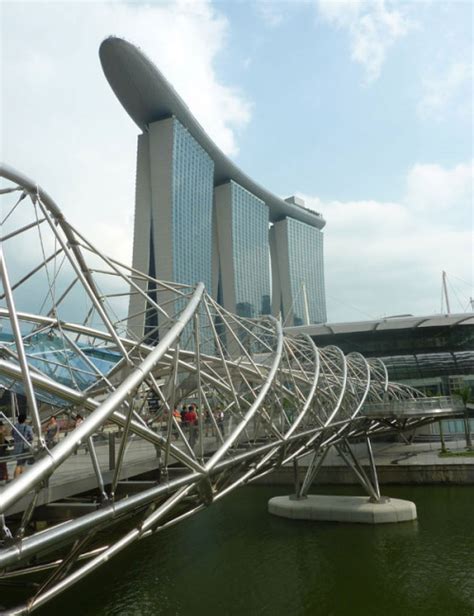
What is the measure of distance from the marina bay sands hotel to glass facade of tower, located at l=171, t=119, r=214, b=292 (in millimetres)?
192

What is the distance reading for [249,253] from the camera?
141m

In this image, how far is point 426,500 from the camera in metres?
32.4

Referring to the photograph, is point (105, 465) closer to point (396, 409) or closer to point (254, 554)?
point (254, 554)

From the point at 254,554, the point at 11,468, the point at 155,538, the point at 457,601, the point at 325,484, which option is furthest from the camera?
the point at 325,484

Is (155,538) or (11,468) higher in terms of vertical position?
(11,468)

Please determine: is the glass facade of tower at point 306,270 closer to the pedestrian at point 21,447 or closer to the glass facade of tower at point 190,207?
the glass facade of tower at point 190,207

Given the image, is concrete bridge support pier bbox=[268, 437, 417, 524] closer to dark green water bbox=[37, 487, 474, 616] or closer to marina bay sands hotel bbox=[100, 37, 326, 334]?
dark green water bbox=[37, 487, 474, 616]

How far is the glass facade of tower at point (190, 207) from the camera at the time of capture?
103 m

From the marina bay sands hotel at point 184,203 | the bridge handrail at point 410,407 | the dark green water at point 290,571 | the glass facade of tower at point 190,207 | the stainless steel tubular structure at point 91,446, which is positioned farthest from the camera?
the glass facade of tower at point 190,207

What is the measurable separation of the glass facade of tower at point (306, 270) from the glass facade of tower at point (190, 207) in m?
55.4

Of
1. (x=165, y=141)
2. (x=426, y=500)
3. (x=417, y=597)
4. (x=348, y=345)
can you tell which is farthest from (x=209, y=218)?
(x=417, y=597)

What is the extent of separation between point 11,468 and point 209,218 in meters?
109

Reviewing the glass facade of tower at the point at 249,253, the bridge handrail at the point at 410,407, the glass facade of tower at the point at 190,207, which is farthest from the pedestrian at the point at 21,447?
the glass facade of tower at the point at 249,253

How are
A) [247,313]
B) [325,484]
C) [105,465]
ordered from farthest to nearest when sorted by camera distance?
[247,313], [325,484], [105,465]
